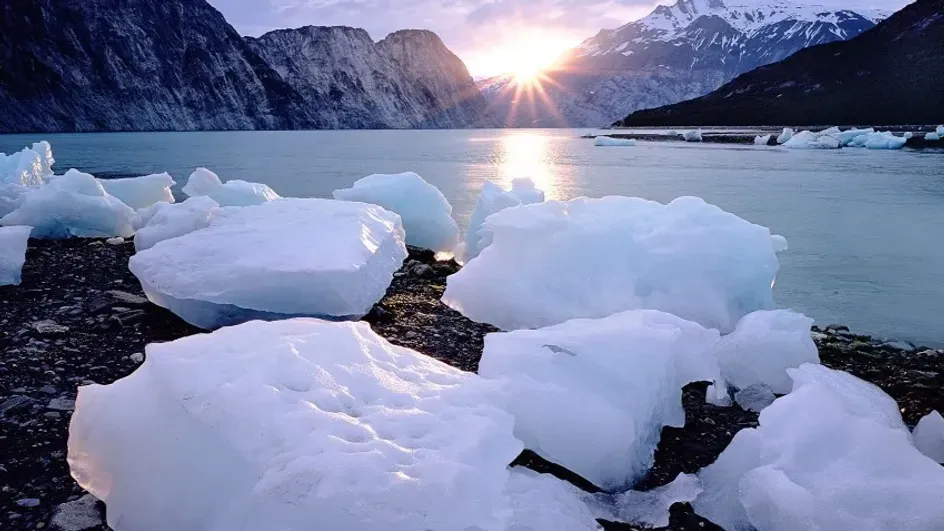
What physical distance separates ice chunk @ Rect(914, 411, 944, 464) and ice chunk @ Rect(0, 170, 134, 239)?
10.1 m

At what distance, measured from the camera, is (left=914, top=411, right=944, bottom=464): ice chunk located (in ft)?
12.5

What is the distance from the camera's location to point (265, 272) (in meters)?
4.99

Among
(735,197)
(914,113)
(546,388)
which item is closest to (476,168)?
(735,197)

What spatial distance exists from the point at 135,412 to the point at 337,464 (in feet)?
3.54

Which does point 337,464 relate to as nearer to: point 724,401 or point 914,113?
point 724,401

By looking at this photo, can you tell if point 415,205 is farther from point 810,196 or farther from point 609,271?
point 810,196

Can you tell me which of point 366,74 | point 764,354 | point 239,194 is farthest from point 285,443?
point 366,74

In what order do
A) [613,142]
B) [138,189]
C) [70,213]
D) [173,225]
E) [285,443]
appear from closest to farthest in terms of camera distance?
[285,443]
[173,225]
[70,213]
[138,189]
[613,142]

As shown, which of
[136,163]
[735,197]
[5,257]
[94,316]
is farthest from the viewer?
[136,163]

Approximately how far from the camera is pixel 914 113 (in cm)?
7744

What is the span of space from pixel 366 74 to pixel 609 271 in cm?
14478

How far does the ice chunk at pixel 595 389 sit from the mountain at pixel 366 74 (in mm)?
132569

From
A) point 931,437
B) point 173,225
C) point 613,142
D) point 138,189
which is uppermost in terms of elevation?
point 173,225

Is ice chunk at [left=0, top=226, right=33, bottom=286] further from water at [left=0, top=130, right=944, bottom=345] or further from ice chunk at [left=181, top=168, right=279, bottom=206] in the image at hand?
water at [left=0, top=130, right=944, bottom=345]
